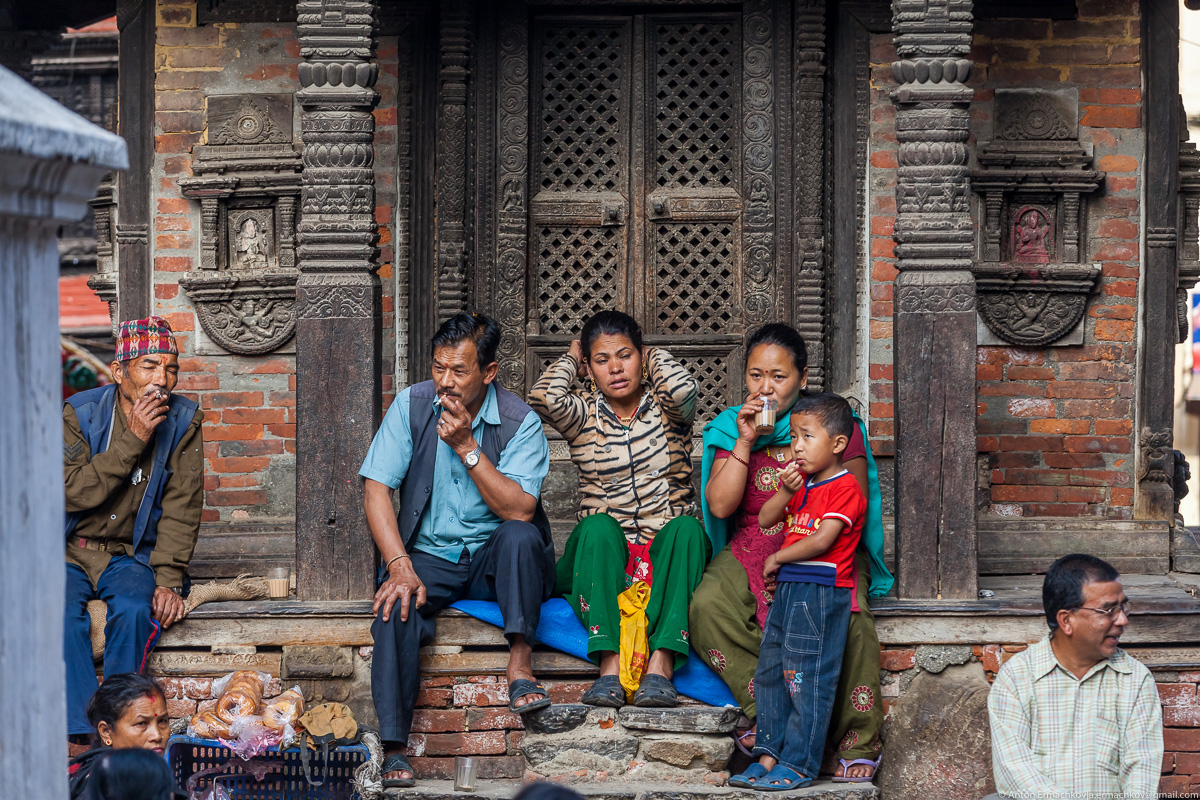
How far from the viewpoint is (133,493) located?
505cm

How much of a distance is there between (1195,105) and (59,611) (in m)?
18.4

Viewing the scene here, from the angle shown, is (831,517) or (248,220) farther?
(248,220)

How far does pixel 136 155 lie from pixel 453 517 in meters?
2.84

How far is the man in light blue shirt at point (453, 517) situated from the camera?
15.5ft

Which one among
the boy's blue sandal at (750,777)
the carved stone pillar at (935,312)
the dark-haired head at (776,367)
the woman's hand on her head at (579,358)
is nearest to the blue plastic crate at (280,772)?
the boy's blue sandal at (750,777)

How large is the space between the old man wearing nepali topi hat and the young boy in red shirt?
2283 millimetres

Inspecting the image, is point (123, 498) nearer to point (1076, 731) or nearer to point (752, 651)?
point (752, 651)

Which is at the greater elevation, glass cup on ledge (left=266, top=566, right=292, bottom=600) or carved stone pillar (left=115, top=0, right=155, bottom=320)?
carved stone pillar (left=115, top=0, right=155, bottom=320)

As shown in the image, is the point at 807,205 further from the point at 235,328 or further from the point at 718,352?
the point at 235,328

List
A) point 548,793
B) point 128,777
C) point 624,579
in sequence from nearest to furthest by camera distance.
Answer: point 548,793 < point 128,777 < point 624,579

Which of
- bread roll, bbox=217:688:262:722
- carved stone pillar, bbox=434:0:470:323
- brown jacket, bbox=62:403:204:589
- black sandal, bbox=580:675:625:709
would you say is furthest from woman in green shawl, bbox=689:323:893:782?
brown jacket, bbox=62:403:204:589

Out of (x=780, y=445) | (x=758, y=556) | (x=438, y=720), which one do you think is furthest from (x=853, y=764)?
(x=438, y=720)

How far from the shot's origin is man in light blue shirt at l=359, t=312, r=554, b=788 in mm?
4734

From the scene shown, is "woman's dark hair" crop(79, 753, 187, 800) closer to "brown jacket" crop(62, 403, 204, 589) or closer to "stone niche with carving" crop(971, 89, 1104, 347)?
"brown jacket" crop(62, 403, 204, 589)
